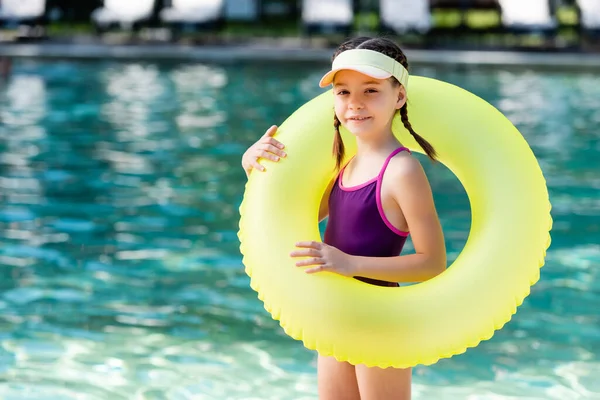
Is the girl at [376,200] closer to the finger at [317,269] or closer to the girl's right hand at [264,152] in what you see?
the finger at [317,269]

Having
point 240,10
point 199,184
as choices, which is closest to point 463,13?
point 240,10

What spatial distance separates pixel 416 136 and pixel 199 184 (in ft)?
18.0

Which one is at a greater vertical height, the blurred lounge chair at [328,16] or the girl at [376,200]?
the blurred lounge chair at [328,16]

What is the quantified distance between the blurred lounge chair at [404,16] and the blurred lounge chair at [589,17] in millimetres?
2681

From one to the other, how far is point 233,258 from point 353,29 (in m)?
12.6

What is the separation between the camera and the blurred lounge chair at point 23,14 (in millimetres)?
A: 17844

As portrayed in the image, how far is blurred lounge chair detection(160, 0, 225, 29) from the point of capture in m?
17.8

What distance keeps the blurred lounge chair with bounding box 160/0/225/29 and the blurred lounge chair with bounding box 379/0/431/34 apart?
3.11m

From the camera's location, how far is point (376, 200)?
229cm

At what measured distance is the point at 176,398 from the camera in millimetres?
3766

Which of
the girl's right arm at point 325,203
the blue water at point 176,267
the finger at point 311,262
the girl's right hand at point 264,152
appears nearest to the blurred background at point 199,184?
the blue water at point 176,267

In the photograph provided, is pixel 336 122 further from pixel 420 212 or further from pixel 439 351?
pixel 439 351

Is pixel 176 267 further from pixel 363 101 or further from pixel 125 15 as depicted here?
pixel 125 15

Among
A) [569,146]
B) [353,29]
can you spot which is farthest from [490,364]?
[353,29]
